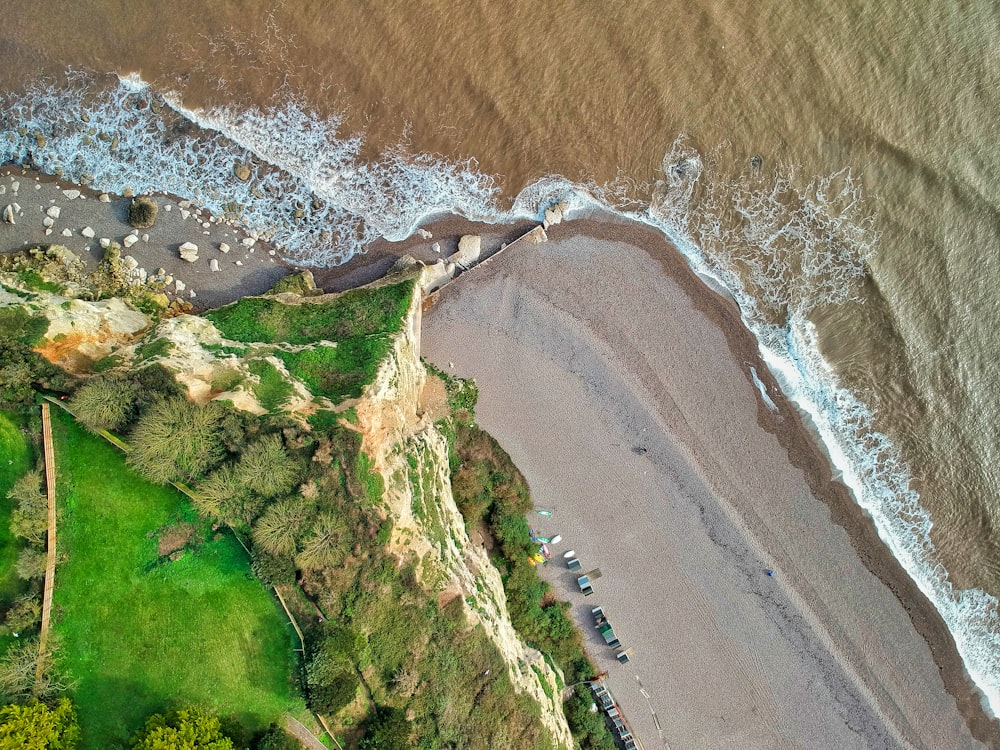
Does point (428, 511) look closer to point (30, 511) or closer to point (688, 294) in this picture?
point (30, 511)

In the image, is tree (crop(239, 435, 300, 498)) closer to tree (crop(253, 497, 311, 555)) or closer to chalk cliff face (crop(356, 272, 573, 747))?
tree (crop(253, 497, 311, 555))

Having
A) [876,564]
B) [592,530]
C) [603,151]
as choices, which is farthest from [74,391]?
[876,564]

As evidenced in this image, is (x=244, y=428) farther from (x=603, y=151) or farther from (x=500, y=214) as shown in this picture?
(x=603, y=151)

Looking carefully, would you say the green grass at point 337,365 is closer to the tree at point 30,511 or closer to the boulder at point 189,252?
the boulder at point 189,252

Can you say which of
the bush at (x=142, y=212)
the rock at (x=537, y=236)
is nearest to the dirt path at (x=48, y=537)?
the bush at (x=142, y=212)

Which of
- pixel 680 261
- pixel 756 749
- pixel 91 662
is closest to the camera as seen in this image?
pixel 91 662

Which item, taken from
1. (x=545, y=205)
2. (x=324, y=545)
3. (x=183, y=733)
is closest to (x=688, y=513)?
(x=545, y=205)

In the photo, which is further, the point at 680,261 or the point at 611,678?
the point at 680,261
